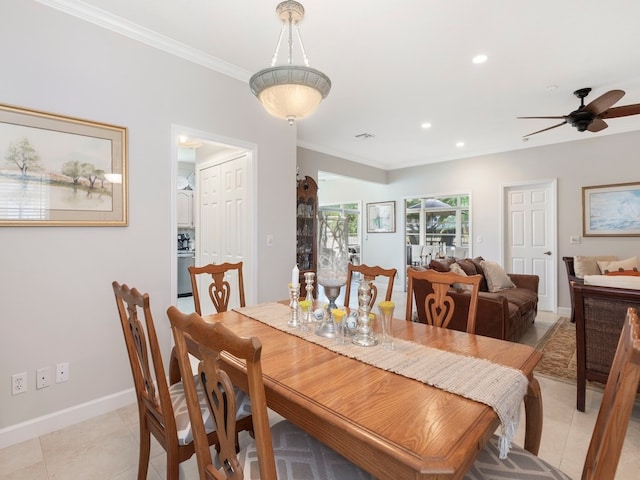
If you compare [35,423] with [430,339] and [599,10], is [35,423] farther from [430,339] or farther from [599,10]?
[599,10]

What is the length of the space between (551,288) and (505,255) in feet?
2.75

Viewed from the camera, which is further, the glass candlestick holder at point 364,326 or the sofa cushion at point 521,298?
the sofa cushion at point 521,298

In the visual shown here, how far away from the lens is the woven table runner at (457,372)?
97 centimetres

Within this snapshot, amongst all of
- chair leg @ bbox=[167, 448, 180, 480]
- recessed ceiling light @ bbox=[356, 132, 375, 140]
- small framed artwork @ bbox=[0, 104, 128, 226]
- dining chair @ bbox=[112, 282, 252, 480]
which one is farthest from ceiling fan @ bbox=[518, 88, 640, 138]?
small framed artwork @ bbox=[0, 104, 128, 226]

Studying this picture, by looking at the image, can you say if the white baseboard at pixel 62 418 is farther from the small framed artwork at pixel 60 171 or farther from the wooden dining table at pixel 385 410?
the wooden dining table at pixel 385 410

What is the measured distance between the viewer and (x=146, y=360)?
4.20ft

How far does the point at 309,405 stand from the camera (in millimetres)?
951

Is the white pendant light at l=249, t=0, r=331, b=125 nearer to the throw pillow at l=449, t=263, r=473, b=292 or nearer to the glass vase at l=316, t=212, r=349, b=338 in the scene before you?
the glass vase at l=316, t=212, r=349, b=338

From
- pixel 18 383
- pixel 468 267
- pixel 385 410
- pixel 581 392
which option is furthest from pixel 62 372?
pixel 468 267

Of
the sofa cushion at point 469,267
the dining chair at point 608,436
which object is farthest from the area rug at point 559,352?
the dining chair at point 608,436

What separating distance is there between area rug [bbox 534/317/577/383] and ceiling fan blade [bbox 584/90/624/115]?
2.24 meters

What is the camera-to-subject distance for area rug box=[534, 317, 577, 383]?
2.87 meters

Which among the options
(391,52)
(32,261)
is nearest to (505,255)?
(391,52)

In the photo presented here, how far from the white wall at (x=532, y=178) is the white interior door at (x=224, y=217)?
68.3 inches
